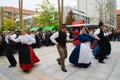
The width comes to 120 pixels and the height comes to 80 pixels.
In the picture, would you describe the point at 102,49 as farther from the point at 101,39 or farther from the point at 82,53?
the point at 82,53

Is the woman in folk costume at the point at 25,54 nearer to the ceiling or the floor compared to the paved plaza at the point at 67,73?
nearer to the ceiling

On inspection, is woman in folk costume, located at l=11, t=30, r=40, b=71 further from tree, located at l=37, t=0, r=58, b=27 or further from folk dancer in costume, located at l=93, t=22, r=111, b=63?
tree, located at l=37, t=0, r=58, b=27

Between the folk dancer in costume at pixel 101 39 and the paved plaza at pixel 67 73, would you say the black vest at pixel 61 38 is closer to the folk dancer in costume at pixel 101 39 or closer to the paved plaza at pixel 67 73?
the paved plaza at pixel 67 73

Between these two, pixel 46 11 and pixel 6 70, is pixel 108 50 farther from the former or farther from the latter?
pixel 46 11

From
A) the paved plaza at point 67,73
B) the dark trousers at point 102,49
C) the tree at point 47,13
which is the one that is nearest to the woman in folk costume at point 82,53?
the paved plaza at point 67,73

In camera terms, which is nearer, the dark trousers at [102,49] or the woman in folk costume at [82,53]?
the woman in folk costume at [82,53]

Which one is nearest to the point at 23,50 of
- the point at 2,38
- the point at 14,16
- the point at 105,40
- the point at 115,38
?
the point at 105,40

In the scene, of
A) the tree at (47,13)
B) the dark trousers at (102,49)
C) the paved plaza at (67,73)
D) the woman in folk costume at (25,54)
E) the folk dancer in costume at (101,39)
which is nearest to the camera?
the paved plaza at (67,73)

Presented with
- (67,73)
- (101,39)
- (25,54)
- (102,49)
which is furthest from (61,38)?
(102,49)

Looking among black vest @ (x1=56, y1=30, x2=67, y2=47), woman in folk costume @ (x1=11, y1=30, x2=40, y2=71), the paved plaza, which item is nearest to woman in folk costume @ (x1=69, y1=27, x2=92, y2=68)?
the paved plaza

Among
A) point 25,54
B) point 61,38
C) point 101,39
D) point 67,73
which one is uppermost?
point 61,38

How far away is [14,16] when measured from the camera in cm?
8962

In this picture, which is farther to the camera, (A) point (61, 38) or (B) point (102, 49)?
(B) point (102, 49)

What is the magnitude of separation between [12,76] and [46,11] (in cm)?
3178
